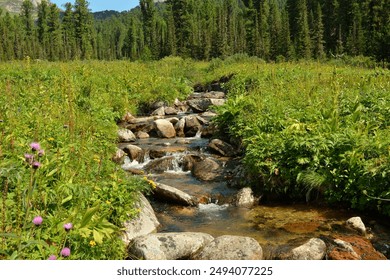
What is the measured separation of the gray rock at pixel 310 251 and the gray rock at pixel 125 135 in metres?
7.54

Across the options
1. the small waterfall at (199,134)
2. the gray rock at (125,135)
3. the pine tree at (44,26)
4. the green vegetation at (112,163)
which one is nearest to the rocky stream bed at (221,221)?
the green vegetation at (112,163)

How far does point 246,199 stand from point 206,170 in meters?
1.90

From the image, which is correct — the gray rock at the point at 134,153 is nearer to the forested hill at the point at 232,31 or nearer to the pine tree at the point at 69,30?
the forested hill at the point at 232,31

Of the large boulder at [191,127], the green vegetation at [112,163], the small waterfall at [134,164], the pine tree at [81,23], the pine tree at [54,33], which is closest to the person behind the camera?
the green vegetation at [112,163]

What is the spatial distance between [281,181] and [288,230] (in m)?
1.14

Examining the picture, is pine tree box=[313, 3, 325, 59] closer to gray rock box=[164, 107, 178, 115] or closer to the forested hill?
the forested hill

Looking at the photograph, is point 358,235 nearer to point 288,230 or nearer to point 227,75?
point 288,230

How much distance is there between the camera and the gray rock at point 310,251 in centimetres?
483

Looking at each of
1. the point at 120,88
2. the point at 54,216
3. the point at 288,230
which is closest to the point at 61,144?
the point at 54,216

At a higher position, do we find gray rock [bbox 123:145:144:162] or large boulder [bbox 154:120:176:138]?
large boulder [bbox 154:120:176:138]

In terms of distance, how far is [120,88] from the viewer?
1571 cm

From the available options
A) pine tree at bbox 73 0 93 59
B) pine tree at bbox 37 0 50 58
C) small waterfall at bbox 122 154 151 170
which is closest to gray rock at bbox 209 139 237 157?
small waterfall at bbox 122 154 151 170

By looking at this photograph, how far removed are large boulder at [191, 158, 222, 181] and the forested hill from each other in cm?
3451

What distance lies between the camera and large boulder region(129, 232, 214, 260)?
4.66 metres
